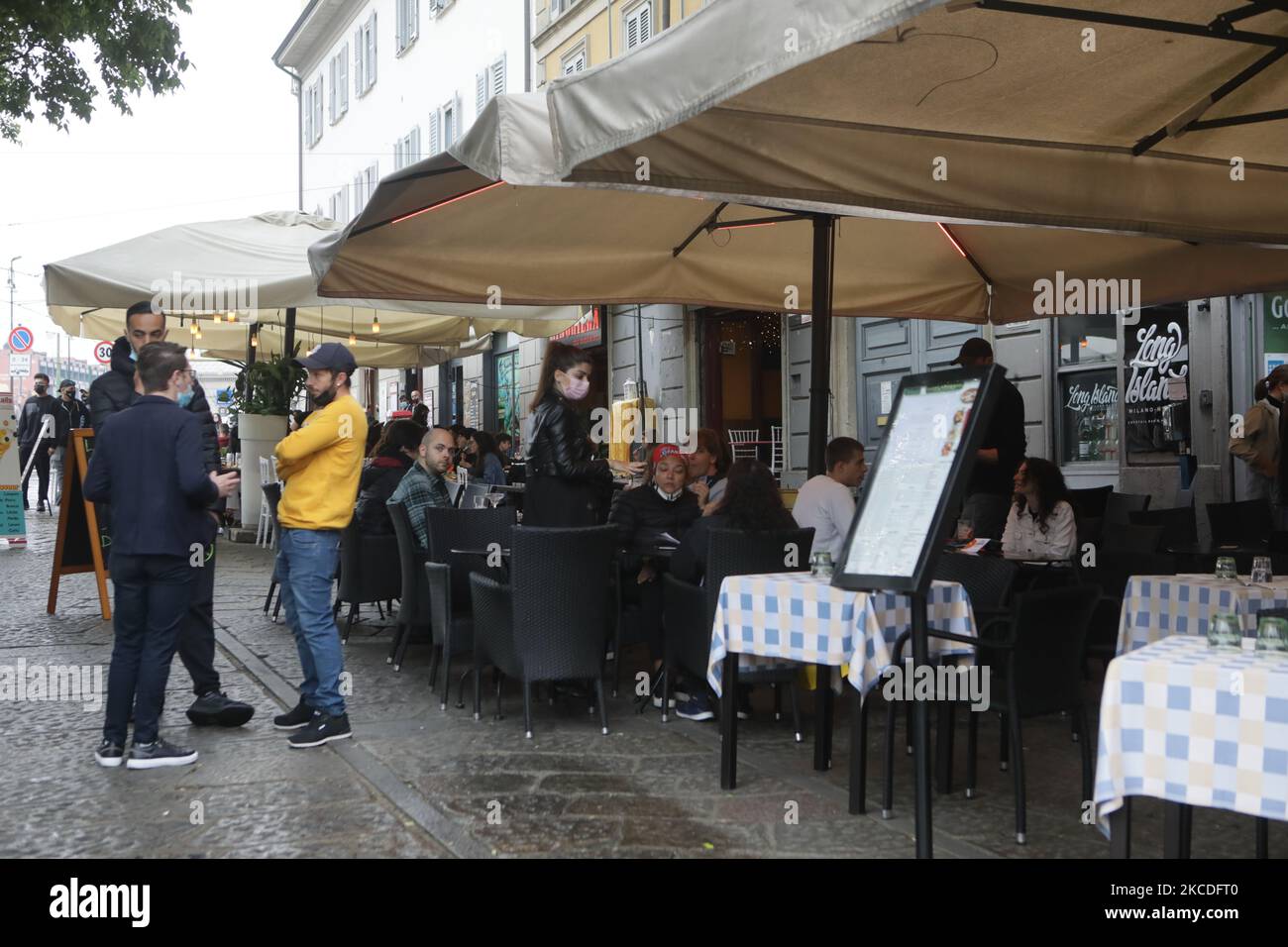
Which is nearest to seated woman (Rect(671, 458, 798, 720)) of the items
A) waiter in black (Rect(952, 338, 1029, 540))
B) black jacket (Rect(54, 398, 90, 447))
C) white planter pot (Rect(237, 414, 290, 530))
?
waiter in black (Rect(952, 338, 1029, 540))

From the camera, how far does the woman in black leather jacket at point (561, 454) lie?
6.45 metres

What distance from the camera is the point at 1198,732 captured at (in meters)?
2.84

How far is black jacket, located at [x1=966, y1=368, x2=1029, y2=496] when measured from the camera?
7.74 meters

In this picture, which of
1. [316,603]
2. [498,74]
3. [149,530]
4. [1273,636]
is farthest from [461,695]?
[498,74]

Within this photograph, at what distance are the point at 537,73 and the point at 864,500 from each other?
818 inches

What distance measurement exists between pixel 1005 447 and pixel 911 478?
3.93 meters

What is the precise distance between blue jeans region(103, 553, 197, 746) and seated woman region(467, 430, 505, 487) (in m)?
7.41

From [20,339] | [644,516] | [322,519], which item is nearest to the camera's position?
[322,519]

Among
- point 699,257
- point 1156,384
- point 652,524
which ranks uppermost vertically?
point 699,257

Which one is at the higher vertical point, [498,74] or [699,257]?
[498,74]

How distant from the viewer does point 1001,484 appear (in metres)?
7.82

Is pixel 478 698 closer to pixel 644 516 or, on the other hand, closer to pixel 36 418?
pixel 644 516

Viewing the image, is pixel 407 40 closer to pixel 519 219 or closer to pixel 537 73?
pixel 537 73
